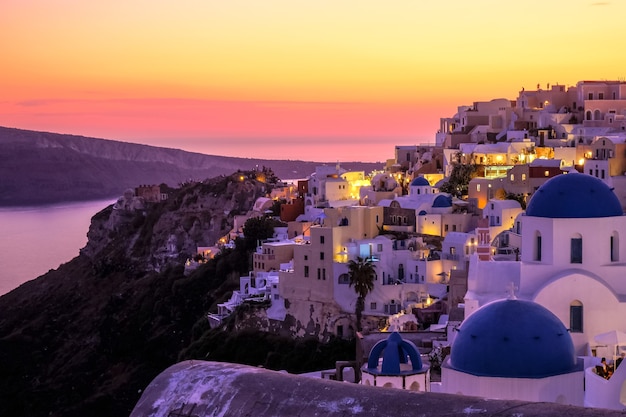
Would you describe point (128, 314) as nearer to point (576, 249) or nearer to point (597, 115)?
point (597, 115)

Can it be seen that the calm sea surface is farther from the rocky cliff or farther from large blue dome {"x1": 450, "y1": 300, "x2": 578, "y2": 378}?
large blue dome {"x1": 450, "y1": 300, "x2": 578, "y2": 378}

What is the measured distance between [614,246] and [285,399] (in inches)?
534

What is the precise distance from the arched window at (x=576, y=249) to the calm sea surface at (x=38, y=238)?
2797 inches

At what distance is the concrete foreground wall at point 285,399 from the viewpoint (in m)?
5.78

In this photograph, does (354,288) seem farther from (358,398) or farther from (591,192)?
(358,398)

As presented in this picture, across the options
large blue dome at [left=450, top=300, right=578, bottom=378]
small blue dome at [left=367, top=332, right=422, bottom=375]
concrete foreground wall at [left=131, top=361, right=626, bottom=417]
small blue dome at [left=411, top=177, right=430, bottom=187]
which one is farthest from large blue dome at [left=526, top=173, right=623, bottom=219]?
small blue dome at [left=411, top=177, right=430, bottom=187]

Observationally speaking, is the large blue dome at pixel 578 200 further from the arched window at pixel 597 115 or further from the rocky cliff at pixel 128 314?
the arched window at pixel 597 115

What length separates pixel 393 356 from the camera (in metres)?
15.1

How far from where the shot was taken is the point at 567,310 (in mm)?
18234

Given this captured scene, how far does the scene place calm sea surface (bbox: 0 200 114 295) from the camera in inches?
3685

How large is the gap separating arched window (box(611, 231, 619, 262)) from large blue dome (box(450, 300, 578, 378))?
587 cm

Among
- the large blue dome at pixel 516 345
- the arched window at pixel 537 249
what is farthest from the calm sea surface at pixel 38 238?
the large blue dome at pixel 516 345

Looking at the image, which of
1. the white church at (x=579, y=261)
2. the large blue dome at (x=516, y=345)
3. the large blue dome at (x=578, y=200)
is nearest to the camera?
the large blue dome at (x=516, y=345)

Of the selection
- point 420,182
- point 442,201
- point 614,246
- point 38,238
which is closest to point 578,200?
point 614,246
